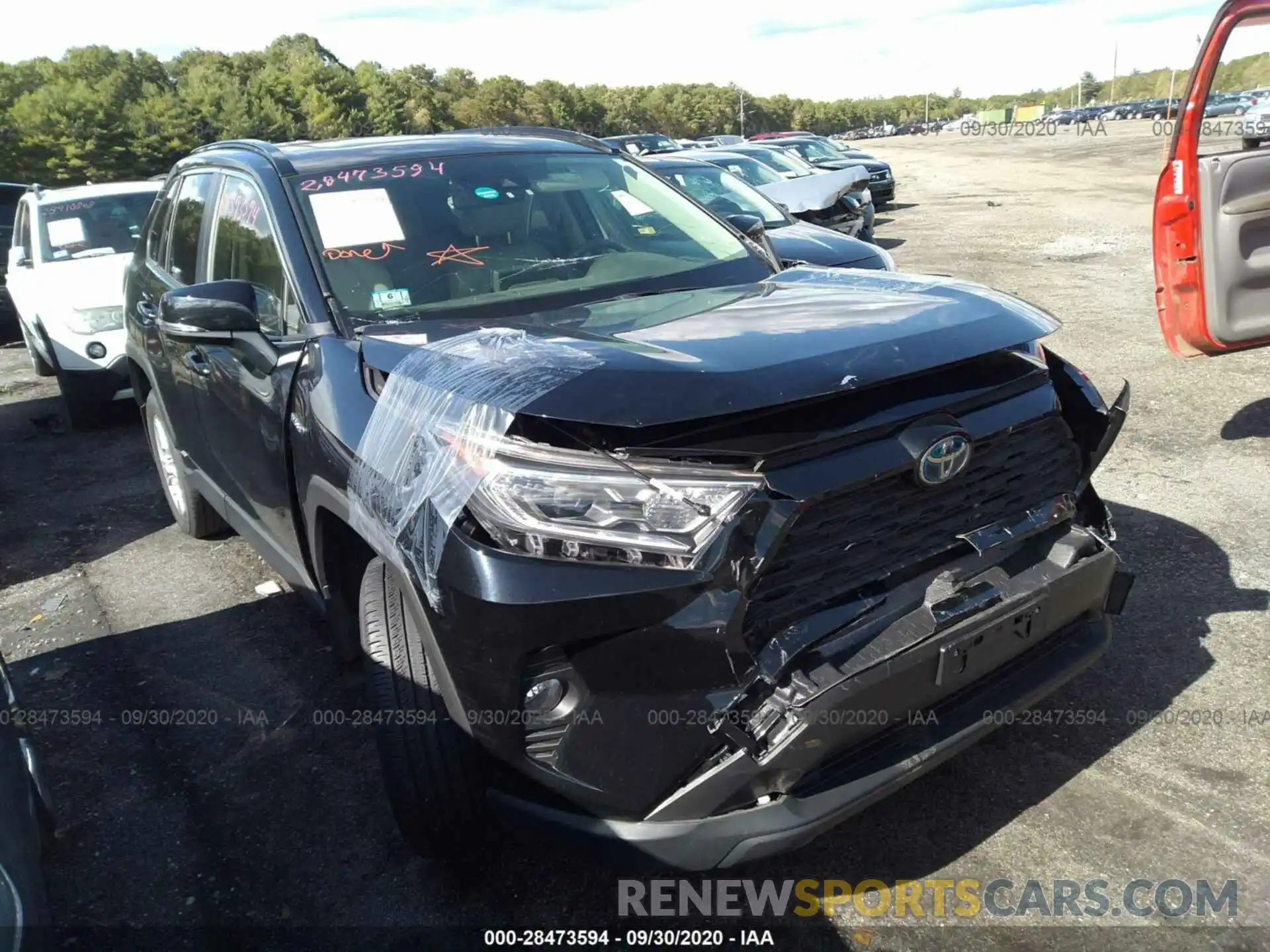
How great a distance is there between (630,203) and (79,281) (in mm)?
5650

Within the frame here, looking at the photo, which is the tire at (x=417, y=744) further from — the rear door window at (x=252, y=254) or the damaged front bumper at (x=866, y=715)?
the rear door window at (x=252, y=254)

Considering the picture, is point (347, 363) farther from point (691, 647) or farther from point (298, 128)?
point (298, 128)

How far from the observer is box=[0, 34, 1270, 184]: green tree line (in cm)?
3597

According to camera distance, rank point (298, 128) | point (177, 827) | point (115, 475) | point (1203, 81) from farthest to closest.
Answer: point (298, 128)
point (115, 475)
point (1203, 81)
point (177, 827)

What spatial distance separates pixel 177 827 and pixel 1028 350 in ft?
9.09

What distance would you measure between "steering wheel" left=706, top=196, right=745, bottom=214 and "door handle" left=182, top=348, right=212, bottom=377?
5905 mm

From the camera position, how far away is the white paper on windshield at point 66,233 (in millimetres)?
A: 8039

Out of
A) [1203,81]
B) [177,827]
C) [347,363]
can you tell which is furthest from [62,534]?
[1203,81]

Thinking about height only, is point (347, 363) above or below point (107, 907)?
above

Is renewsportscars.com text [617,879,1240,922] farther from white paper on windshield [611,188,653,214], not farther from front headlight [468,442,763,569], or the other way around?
white paper on windshield [611,188,653,214]

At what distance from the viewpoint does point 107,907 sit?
264 cm

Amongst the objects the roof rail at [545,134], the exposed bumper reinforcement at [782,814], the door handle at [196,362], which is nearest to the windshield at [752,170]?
the roof rail at [545,134]

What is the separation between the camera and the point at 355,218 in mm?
3086

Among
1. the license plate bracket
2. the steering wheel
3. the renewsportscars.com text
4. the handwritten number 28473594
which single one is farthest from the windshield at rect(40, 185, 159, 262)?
the license plate bracket
